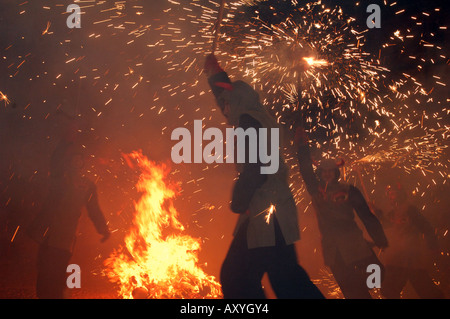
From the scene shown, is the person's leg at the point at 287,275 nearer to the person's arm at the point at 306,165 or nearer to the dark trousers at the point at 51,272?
the person's arm at the point at 306,165

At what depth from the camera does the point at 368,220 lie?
12.8ft

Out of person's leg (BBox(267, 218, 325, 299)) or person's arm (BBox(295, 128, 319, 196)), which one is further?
person's arm (BBox(295, 128, 319, 196))

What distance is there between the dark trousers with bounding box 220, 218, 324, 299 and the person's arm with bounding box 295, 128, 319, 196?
179 centimetres

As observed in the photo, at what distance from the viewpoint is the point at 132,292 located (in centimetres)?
448

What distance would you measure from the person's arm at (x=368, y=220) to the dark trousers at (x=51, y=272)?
3.23 meters

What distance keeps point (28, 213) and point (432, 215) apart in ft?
29.3

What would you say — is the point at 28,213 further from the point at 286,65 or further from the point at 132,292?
the point at 286,65

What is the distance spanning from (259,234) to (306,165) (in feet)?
6.39

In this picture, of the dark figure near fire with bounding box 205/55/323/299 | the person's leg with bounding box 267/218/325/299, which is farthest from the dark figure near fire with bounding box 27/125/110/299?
the person's leg with bounding box 267/218/325/299

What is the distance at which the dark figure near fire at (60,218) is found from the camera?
10.7ft

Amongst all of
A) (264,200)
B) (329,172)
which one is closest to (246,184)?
(264,200)

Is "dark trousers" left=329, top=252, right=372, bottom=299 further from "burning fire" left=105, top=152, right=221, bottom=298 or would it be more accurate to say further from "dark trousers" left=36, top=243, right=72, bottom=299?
"dark trousers" left=36, top=243, right=72, bottom=299

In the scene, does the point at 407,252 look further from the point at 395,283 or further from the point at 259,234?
the point at 259,234

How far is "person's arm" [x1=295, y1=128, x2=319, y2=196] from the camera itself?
13.0ft
